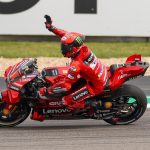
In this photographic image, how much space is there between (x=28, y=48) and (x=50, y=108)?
855cm

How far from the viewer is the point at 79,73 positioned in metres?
9.88

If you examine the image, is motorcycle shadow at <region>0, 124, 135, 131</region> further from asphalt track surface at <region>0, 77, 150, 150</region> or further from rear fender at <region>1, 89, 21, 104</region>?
rear fender at <region>1, 89, 21, 104</region>

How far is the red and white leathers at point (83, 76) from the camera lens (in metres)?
9.82

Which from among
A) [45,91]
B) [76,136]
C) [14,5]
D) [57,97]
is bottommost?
[76,136]

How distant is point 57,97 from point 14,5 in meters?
8.95

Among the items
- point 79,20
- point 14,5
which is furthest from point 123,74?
point 14,5

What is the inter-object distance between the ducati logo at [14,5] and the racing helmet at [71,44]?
8.91 meters

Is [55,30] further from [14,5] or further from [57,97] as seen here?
[14,5]

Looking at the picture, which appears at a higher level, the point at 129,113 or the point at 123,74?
the point at 123,74

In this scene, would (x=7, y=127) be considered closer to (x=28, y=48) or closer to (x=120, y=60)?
(x=120, y=60)

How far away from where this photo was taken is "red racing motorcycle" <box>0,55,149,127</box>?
9.99 m

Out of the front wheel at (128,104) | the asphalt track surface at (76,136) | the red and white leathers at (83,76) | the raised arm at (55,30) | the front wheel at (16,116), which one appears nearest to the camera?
the asphalt track surface at (76,136)

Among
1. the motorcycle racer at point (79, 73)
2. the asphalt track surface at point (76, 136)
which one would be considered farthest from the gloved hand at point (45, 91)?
the asphalt track surface at point (76, 136)

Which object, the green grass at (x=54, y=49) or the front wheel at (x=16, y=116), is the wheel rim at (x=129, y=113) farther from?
the green grass at (x=54, y=49)
